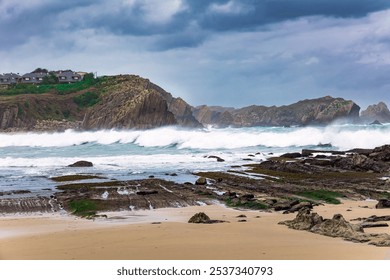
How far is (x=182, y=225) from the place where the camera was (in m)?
10.3

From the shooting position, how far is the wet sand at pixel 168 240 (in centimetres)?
718

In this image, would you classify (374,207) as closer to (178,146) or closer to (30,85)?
(178,146)

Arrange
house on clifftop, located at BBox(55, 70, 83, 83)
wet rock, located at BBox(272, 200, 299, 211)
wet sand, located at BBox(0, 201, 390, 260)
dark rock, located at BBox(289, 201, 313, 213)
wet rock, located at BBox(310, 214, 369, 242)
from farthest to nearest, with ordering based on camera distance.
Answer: house on clifftop, located at BBox(55, 70, 83, 83) → wet rock, located at BBox(272, 200, 299, 211) → dark rock, located at BBox(289, 201, 313, 213) → wet rock, located at BBox(310, 214, 369, 242) → wet sand, located at BBox(0, 201, 390, 260)

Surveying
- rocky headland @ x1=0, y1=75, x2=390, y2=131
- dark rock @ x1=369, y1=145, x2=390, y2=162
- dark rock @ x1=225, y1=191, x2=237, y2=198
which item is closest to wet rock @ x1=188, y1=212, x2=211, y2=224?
dark rock @ x1=225, y1=191, x2=237, y2=198

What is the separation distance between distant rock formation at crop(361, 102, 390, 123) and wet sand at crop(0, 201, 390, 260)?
163 meters

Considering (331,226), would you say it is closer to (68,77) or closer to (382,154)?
(382,154)

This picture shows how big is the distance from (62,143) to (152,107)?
26396 mm

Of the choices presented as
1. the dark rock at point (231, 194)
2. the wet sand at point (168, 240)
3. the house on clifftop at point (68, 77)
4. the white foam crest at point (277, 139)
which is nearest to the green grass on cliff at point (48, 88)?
the house on clifftop at point (68, 77)

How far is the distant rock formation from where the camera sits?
16700 cm

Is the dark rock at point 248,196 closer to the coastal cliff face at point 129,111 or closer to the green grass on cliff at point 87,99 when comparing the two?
the coastal cliff face at point 129,111

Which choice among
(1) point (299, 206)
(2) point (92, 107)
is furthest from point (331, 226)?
(2) point (92, 107)

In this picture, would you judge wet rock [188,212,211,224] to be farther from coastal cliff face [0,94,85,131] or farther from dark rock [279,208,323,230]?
coastal cliff face [0,94,85,131]
